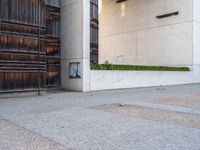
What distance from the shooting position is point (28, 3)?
1506 cm

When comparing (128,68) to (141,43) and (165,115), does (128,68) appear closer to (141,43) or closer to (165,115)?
(141,43)

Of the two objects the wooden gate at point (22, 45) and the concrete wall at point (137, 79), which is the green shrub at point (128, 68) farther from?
the wooden gate at point (22, 45)

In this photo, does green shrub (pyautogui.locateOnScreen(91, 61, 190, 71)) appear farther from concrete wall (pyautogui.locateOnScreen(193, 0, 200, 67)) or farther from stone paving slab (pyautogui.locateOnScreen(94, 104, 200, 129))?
stone paving slab (pyautogui.locateOnScreen(94, 104, 200, 129))

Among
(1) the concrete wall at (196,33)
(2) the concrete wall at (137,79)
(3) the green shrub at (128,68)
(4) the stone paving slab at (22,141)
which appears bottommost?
(4) the stone paving slab at (22,141)

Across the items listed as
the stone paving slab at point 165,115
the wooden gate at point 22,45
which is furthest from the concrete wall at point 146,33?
the stone paving slab at point 165,115

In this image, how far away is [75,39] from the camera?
18406 millimetres

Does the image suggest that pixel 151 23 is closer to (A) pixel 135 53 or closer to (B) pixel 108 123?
(A) pixel 135 53

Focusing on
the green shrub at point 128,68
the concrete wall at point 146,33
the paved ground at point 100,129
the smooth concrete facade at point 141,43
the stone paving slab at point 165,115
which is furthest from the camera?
the concrete wall at point 146,33

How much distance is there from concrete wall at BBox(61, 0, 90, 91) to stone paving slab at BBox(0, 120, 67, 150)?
11069 mm

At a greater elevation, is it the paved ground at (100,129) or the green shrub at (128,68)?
the green shrub at (128,68)

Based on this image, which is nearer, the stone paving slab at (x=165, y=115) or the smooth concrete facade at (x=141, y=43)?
the stone paving slab at (x=165, y=115)

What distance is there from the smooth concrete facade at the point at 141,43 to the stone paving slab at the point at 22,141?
11.1 meters

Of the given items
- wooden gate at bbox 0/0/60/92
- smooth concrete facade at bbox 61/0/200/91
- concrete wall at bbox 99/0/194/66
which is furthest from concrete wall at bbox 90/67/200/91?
wooden gate at bbox 0/0/60/92

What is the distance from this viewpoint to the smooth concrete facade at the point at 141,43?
59.5 ft
